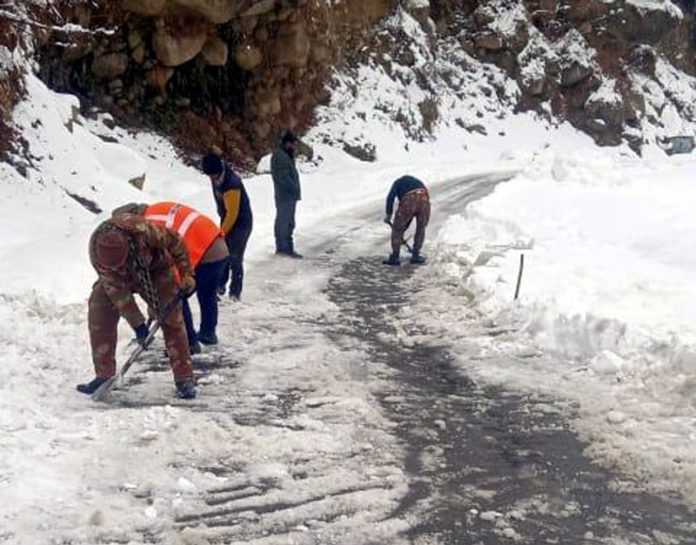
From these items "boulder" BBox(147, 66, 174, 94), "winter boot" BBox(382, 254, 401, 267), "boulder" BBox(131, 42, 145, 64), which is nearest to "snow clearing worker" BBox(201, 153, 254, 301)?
"winter boot" BBox(382, 254, 401, 267)

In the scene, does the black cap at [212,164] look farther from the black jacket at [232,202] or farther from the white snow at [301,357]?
the white snow at [301,357]

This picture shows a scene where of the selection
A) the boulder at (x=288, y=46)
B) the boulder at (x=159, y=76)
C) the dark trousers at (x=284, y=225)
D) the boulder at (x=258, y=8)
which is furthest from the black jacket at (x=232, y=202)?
the boulder at (x=288, y=46)

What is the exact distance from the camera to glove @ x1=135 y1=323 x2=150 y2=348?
6008mm

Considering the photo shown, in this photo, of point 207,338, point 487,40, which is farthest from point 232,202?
point 487,40

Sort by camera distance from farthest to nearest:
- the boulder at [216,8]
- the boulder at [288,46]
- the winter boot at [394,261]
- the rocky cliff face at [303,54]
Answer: the boulder at [288,46] < the rocky cliff face at [303,54] < the boulder at [216,8] < the winter boot at [394,261]

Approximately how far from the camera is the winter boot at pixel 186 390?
5836 millimetres

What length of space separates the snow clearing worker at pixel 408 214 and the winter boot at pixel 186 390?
20.2 feet

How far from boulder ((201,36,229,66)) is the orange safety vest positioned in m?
16.0

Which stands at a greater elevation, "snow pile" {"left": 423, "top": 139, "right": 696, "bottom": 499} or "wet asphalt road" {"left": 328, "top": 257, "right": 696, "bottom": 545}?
"snow pile" {"left": 423, "top": 139, "right": 696, "bottom": 499}

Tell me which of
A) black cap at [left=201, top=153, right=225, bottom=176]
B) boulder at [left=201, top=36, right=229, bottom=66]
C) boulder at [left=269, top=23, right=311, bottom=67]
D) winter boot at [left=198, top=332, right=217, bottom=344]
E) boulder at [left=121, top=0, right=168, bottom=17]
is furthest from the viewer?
boulder at [left=269, top=23, right=311, bottom=67]

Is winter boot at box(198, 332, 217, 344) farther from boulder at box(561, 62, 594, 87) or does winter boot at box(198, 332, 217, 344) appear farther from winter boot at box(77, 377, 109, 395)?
boulder at box(561, 62, 594, 87)

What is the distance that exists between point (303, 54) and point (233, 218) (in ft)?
54.9

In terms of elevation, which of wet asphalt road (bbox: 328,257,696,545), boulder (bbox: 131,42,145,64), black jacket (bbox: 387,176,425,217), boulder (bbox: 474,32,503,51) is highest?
boulder (bbox: 474,32,503,51)

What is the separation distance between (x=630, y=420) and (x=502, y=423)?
2.72ft
